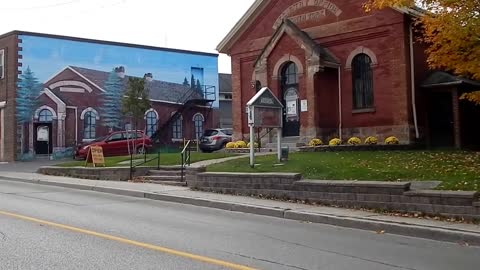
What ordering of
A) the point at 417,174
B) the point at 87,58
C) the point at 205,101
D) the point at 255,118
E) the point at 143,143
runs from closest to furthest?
the point at 417,174 < the point at 255,118 < the point at 143,143 < the point at 87,58 < the point at 205,101

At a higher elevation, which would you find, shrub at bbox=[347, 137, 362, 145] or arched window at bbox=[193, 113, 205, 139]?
arched window at bbox=[193, 113, 205, 139]

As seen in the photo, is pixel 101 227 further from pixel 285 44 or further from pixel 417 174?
pixel 285 44

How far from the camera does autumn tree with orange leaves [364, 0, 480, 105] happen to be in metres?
13.3

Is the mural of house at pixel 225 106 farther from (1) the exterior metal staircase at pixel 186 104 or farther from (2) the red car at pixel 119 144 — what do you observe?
(2) the red car at pixel 119 144

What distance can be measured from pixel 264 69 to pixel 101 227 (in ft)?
58.8

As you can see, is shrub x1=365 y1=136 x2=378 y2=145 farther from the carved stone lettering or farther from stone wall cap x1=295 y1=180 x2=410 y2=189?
stone wall cap x1=295 y1=180 x2=410 y2=189

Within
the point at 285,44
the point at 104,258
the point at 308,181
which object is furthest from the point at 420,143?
the point at 104,258

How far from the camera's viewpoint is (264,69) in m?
27.0

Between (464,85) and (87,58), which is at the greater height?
(87,58)

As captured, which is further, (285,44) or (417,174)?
(285,44)

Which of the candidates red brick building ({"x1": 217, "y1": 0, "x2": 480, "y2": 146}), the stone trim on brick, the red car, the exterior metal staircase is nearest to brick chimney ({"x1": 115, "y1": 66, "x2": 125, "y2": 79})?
the exterior metal staircase

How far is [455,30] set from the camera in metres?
13.5

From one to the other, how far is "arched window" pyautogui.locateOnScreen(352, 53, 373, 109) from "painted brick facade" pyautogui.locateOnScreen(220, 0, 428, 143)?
0.25m

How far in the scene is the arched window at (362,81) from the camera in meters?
24.5
